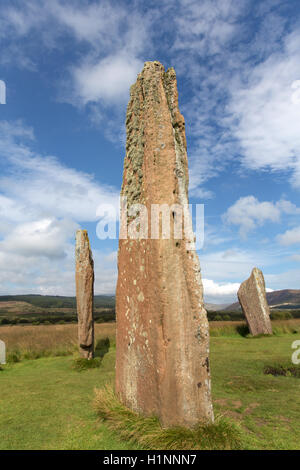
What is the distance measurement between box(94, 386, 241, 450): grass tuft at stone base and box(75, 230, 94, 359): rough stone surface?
203 inches

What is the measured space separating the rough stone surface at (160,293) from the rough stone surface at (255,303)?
11.2m

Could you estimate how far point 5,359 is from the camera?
9.52 metres

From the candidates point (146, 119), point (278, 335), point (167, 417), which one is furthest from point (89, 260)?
point (278, 335)

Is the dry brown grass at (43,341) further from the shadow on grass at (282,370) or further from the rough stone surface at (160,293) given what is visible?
the rough stone surface at (160,293)

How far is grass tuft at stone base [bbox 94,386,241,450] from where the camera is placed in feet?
10.1

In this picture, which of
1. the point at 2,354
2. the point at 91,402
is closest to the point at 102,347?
the point at 2,354

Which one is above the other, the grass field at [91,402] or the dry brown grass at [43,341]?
the grass field at [91,402]

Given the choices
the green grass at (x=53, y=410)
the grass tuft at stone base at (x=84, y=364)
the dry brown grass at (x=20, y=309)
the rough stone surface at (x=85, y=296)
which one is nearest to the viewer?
the green grass at (x=53, y=410)

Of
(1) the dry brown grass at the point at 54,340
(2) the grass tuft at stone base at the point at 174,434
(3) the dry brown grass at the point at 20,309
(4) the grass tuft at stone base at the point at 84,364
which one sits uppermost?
(2) the grass tuft at stone base at the point at 174,434

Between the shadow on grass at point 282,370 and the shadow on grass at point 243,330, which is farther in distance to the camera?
the shadow on grass at point 243,330

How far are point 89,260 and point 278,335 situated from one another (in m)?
10.1

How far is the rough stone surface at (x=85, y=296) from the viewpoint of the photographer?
8.73m

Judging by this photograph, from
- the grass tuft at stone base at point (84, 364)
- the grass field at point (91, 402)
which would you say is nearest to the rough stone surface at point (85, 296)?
the grass tuft at stone base at point (84, 364)

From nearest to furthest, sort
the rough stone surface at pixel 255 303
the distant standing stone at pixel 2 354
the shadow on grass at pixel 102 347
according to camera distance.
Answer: the distant standing stone at pixel 2 354, the shadow on grass at pixel 102 347, the rough stone surface at pixel 255 303
